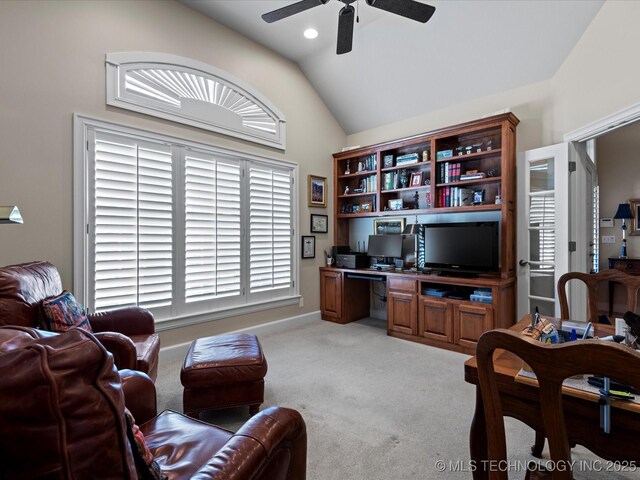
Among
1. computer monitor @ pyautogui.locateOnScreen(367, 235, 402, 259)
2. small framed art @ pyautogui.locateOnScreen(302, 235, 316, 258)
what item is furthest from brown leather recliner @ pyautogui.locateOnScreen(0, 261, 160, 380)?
computer monitor @ pyautogui.locateOnScreen(367, 235, 402, 259)

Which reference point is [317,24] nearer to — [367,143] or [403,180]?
[367,143]

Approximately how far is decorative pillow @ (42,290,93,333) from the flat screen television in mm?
3511

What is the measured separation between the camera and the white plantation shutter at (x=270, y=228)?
4.16m

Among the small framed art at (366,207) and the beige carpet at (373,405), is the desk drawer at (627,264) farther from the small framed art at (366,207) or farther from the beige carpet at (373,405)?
the small framed art at (366,207)

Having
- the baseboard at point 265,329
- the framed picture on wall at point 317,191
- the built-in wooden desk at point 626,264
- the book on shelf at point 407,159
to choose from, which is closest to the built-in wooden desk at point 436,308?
the baseboard at point 265,329

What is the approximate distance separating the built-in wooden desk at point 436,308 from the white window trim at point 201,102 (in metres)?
2.26

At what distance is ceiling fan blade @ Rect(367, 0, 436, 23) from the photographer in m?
2.47

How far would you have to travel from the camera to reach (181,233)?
11.5ft

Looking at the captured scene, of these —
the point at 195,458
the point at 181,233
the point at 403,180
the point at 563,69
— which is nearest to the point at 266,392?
the point at 195,458

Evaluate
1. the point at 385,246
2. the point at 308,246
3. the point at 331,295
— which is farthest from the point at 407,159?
the point at 331,295

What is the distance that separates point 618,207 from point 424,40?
4.03 meters

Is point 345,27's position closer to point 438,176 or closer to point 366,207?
point 438,176

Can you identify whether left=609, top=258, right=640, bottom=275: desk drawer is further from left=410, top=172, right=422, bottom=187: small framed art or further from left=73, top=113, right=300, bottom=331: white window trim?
left=73, top=113, right=300, bottom=331: white window trim

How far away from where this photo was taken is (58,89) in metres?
2.79
